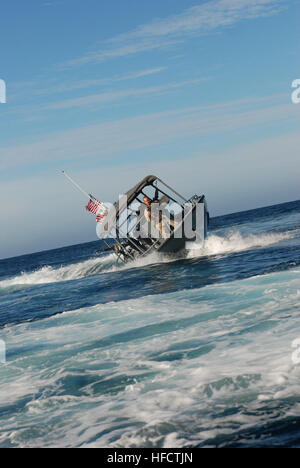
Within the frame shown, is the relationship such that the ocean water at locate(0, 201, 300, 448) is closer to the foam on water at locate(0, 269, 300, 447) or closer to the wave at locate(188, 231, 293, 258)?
the foam on water at locate(0, 269, 300, 447)

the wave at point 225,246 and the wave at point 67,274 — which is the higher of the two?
the wave at point 225,246

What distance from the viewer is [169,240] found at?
→ 879 inches

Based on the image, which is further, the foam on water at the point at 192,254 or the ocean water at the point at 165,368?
the foam on water at the point at 192,254

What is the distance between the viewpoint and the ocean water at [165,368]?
5305 mm

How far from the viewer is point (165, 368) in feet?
25.1

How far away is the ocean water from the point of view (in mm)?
5305

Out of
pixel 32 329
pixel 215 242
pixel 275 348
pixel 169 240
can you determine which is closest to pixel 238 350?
pixel 275 348
